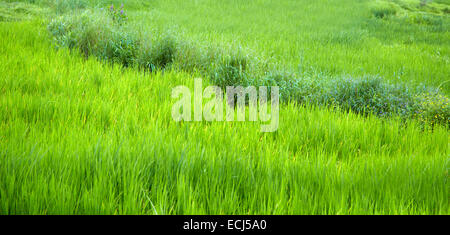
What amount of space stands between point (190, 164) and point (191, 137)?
20.5 inches

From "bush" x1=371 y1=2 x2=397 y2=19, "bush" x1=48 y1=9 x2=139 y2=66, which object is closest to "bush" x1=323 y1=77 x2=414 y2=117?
"bush" x1=48 y1=9 x2=139 y2=66

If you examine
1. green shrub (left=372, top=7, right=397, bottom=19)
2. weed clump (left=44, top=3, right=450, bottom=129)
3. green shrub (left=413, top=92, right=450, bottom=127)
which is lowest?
green shrub (left=413, top=92, right=450, bottom=127)

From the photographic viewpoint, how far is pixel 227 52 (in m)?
4.80

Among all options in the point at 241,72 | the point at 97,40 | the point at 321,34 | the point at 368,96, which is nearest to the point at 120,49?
the point at 97,40

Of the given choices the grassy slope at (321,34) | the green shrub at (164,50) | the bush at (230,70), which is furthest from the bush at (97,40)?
the bush at (230,70)

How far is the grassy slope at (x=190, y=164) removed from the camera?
1.43 m

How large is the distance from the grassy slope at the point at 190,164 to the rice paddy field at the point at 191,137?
11 mm

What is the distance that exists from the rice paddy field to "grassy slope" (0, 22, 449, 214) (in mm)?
11

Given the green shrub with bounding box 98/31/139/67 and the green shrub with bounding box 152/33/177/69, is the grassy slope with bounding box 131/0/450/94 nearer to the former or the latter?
the green shrub with bounding box 152/33/177/69

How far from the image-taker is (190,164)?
175 cm

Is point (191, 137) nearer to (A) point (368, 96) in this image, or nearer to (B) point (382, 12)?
(A) point (368, 96)

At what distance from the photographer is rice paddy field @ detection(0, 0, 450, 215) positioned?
148 centimetres
